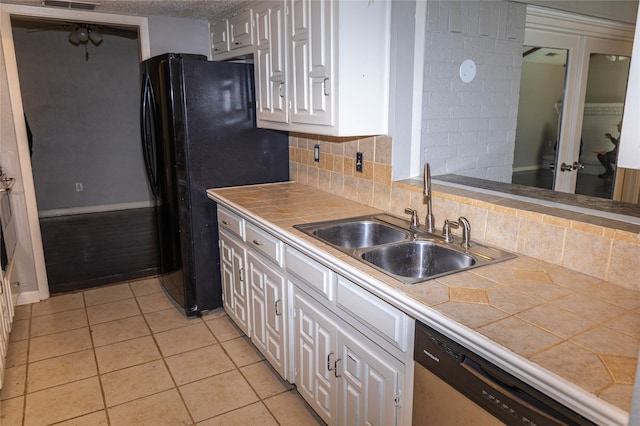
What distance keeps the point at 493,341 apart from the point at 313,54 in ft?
5.55

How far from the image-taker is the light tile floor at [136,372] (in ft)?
7.22

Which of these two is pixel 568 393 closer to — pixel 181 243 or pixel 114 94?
pixel 181 243

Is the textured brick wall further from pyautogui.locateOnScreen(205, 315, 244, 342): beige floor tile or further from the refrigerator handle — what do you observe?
the refrigerator handle

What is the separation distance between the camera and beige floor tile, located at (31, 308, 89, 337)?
9.88ft

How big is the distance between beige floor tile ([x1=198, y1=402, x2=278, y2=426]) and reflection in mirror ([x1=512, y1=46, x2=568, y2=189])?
215 centimetres

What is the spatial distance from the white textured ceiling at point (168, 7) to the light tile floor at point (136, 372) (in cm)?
212

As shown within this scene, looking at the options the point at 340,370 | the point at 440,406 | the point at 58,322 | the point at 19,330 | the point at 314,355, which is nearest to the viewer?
the point at 440,406

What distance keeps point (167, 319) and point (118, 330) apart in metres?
0.32

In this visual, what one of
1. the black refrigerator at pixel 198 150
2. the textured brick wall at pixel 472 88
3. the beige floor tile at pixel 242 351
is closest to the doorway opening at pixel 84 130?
the black refrigerator at pixel 198 150

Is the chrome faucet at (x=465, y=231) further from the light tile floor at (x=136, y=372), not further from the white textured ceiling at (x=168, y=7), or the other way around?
the white textured ceiling at (x=168, y=7)

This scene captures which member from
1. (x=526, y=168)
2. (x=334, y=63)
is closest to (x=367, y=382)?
(x=334, y=63)

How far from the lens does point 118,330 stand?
3.02 meters

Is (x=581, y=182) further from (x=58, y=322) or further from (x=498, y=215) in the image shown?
(x=58, y=322)

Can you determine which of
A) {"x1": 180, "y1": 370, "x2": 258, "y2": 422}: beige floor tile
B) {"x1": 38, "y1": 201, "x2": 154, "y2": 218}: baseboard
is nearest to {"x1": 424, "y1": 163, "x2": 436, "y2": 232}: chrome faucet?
{"x1": 180, "y1": 370, "x2": 258, "y2": 422}: beige floor tile
